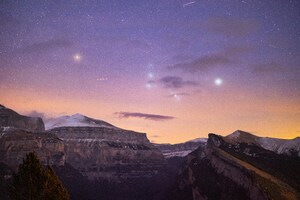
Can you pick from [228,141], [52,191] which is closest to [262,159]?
[228,141]

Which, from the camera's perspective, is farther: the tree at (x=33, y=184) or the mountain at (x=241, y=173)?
the mountain at (x=241, y=173)

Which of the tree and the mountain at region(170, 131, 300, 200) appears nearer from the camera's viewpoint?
the tree

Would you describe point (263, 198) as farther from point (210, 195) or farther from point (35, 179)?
point (35, 179)

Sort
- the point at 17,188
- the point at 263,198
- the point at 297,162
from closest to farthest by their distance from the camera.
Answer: the point at 17,188 < the point at 263,198 < the point at 297,162

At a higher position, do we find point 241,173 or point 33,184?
point 33,184
